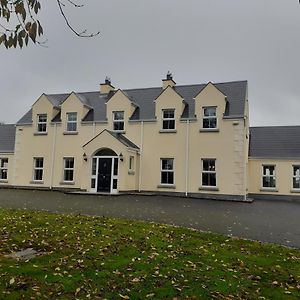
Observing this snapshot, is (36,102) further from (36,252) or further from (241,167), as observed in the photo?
(36,252)

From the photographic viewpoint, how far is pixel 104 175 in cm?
2716

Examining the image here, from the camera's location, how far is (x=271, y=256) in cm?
934

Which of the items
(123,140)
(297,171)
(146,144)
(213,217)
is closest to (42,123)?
(123,140)

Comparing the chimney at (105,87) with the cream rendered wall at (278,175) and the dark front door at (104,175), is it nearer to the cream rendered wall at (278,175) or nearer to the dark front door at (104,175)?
the dark front door at (104,175)

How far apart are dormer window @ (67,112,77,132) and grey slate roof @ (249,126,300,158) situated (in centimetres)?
1441

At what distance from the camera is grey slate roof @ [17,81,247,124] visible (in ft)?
89.3

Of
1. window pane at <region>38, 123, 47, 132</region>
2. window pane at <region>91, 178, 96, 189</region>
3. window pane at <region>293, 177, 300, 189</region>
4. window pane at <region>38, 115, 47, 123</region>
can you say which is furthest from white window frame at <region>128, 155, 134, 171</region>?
window pane at <region>293, 177, 300, 189</region>

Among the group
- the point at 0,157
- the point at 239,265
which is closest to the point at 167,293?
the point at 239,265

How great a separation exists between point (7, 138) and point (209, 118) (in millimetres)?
19851

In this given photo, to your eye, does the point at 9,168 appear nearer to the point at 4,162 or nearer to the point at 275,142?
the point at 4,162

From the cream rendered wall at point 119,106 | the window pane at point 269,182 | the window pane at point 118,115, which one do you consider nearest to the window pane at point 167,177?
the cream rendered wall at point 119,106

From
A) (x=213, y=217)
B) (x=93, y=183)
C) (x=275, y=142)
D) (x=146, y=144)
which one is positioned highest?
(x=275, y=142)

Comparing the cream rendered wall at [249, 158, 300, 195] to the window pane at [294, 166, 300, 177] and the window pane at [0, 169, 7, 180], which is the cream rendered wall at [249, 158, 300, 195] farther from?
the window pane at [0, 169, 7, 180]

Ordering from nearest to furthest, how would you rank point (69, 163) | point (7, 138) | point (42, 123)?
point (69, 163)
point (42, 123)
point (7, 138)
